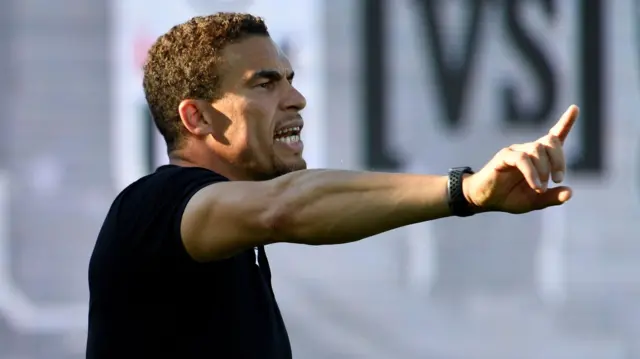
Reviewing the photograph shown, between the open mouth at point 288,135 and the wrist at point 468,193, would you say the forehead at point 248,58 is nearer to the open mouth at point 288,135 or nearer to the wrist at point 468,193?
the open mouth at point 288,135

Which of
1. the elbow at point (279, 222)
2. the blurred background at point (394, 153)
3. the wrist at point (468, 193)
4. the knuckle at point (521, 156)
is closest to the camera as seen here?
the knuckle at point (521, 156)

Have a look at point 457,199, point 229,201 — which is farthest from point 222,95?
point 457,199

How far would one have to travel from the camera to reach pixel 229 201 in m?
1.91

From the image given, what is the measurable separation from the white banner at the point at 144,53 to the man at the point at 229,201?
2355mm

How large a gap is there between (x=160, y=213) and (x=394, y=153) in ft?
9.49

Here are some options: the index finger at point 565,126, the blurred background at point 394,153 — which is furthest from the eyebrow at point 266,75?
the blurred background at point 394,153

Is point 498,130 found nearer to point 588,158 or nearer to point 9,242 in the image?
point 588,158

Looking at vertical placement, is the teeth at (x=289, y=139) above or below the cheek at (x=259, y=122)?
below

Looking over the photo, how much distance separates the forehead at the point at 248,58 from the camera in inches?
90.8

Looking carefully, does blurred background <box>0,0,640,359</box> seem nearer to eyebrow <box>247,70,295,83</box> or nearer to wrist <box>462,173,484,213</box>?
eyebrow <box>247,70,295,83</box>

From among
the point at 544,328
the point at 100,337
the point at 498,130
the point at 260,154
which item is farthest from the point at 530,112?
the point at 100,337

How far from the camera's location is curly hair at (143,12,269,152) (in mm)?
2299

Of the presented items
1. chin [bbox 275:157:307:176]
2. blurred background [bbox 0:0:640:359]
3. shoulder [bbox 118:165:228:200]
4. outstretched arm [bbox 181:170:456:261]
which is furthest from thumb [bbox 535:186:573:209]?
blurred background [bbox 0:0:640:359]

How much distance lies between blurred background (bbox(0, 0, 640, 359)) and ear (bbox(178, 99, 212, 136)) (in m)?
2.44
